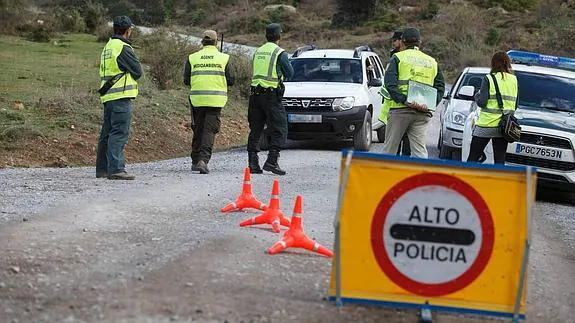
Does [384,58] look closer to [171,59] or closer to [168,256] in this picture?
[171,59]

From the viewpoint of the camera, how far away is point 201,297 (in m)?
6.18

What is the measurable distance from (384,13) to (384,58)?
22174 millimetres

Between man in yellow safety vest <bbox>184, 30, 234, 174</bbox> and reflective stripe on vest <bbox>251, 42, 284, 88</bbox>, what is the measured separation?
1.60ft

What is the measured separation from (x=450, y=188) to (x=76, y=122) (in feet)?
43.5

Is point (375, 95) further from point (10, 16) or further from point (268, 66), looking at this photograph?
point (10, 16)

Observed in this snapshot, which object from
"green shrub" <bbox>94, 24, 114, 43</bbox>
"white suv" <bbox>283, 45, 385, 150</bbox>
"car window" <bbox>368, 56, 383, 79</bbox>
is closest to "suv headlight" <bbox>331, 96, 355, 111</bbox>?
"white suv" <bbox>283, 45, 385, 150</bbox>

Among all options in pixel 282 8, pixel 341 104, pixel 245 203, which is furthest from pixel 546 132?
pixel 282 8

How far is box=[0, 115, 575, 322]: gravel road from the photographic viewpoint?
5.98m

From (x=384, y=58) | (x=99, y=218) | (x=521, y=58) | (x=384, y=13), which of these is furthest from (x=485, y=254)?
(x=384, y=13)

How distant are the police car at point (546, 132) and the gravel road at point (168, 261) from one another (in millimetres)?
955

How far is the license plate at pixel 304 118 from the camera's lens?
16312 mm

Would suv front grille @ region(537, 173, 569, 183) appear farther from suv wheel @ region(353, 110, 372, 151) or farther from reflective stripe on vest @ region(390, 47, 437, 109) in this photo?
suv wheel @ region(353, 110, 372, 151)

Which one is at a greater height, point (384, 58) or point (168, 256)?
point (168, 256)

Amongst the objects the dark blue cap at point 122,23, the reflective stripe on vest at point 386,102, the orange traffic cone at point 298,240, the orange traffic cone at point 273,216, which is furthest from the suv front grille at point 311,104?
the orange traffic cone at point 298,240
